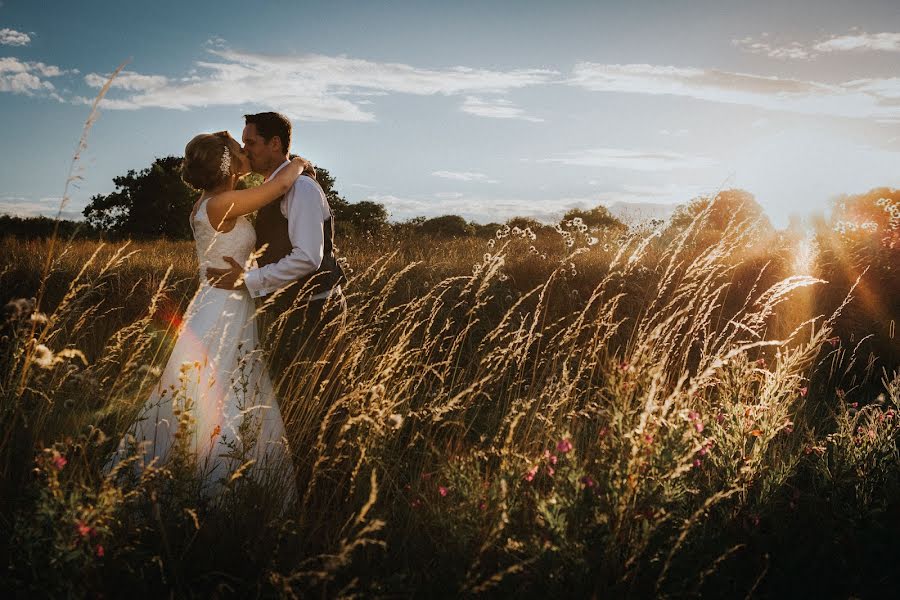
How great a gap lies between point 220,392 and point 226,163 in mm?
1547

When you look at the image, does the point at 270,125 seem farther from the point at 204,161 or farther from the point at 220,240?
the point at 220,240

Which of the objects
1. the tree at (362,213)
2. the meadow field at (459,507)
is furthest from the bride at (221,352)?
the tree at (362,213)

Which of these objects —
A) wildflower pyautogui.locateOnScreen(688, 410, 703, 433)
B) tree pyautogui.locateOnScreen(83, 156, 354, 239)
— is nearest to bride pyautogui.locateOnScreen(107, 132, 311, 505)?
wildflower pyautogui.locateOnScreen(688, 410, 703, 433)

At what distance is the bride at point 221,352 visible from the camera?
313 cm

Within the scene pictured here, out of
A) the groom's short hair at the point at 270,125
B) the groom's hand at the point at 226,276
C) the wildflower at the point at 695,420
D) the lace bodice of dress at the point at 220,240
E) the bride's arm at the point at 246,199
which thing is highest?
the groom's short hair at the point at 270,125

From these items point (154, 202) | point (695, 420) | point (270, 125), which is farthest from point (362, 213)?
point (695, 420)

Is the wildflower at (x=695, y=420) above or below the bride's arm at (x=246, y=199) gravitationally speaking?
below

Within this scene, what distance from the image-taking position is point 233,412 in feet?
11.4

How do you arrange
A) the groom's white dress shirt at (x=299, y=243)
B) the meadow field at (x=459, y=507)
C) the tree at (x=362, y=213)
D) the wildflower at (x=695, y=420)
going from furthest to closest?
the tree at (x=362, y=213) → the groom's white dress shirt at (x=299, y=243) → the wildflower at (x=695, y=420) → the meadow field at (x=459, y=507)

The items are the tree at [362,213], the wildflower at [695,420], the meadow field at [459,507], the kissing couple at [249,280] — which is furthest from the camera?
the tree at [362,213]

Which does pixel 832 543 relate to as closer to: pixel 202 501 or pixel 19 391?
pixel 202 501

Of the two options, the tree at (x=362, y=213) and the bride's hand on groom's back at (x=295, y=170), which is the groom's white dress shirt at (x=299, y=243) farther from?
the tree at (x=362, y=213)

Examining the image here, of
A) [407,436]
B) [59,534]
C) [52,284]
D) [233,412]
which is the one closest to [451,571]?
[59,534]

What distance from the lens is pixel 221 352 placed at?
3.63 metres
